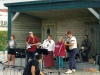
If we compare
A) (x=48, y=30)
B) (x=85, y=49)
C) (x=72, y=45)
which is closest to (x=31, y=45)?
(x=72, y=45)

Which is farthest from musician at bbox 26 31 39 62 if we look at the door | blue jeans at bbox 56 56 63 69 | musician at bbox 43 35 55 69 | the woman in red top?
the door

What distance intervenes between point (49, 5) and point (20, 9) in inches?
A: 70.1

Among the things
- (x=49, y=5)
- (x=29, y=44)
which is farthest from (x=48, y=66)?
(x=49, y=5)

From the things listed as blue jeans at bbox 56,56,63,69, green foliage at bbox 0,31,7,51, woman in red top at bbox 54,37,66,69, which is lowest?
blue jeans at bbox 56,56,63,69

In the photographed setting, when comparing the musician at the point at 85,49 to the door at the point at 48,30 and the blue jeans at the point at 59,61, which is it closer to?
the blue jeans at the point at 59,61

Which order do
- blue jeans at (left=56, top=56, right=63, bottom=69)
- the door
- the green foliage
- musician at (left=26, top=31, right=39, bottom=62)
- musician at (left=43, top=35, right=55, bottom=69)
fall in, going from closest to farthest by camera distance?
blue jeans at (left=56, top=56, right=63, bottom=69), musician at (left=26, top=31, right=39, bottom=62), musician at (left=43, top=35, right=55, bottom=69), the door, the green foliage

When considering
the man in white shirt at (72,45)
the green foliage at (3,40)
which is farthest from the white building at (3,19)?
the man in white shirt at (72,45)

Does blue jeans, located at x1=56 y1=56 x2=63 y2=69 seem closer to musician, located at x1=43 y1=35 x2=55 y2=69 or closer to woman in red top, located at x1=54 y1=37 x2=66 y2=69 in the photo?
woman in red top, located at x1=54 y1=37 x2=66 y2=69

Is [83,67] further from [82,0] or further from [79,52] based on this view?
[82,0]

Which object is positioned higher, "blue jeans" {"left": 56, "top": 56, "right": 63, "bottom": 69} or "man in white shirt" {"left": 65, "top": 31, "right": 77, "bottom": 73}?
"man in white shirt" {"left": 65, "top": 31, "right": 77, "bottom": 73}

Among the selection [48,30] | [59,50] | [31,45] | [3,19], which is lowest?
[59,50]

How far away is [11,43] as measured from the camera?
11539 millimetres

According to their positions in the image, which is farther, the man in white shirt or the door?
the door

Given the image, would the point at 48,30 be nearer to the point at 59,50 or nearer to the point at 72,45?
the point at 59,50
